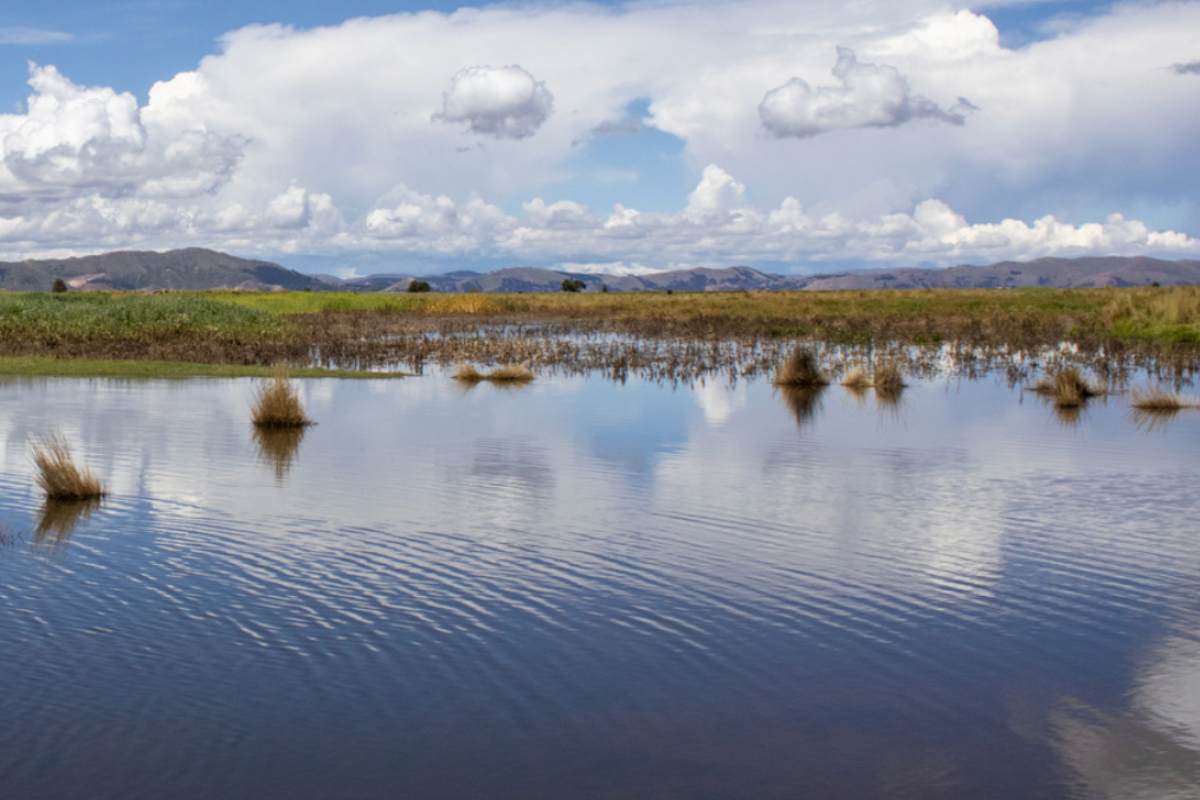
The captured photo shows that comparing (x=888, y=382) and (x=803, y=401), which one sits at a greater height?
(x=888, y=382)

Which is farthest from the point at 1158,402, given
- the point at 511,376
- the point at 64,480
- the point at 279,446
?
the point at 64,480

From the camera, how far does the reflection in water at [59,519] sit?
Result: 1319 cm

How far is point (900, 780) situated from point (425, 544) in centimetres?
680

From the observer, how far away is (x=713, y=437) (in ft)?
75.2

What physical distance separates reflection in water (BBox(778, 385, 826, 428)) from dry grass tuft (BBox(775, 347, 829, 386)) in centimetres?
21

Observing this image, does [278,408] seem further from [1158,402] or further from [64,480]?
[1158,402]

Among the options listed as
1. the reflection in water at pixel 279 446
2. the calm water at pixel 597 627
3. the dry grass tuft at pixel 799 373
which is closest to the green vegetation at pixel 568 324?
the dry grass tuft at pixel 799 373

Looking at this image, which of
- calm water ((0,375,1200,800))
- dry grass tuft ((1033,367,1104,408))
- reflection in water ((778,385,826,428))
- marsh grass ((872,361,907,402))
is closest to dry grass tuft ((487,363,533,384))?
reflection in water ((778,385,826,428))

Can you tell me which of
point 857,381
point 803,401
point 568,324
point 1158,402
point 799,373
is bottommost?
point 803,401

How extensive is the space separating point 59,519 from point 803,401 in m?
18.9

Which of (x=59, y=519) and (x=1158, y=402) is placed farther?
(x=1158, y=402)

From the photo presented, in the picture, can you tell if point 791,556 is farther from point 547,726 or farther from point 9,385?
point 9,385

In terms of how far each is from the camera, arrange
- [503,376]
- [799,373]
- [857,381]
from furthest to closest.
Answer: [503,376]
[799,373]
[857,381]

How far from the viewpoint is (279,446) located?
21.0 meters
